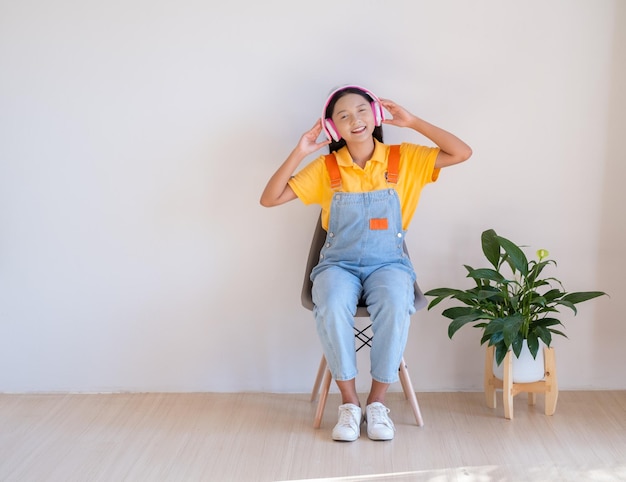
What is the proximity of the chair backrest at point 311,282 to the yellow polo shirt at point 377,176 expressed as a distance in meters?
0.09

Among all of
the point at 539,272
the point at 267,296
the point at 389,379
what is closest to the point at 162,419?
the point at 267,296

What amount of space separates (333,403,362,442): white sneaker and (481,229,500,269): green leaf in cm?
63

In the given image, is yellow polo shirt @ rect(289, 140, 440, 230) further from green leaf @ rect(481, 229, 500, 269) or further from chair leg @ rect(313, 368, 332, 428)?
chair leg @ rect(313, 368, 332, 428)

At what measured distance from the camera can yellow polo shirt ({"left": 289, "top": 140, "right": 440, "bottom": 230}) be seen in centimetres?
248

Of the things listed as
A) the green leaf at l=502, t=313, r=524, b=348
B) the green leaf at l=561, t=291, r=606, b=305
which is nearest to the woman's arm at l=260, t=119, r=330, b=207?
the green leaf at l=502, t=313, r=524, b=348

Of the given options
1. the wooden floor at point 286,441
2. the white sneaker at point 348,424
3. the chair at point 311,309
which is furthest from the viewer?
the chair at point 311,309

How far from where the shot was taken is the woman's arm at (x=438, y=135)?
2.40m

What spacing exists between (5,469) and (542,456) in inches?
61.1

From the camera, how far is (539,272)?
258 cm

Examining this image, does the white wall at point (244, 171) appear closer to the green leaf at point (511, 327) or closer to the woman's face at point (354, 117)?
the woman's face at point (354, 117)

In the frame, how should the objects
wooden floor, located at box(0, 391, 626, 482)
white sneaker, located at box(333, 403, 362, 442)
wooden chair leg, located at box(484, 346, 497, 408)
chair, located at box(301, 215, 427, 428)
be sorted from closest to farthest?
wooden floor, located at box(0, 391, 626, 482), white sneaker, located at box(333, 403, 362, 442), chair, located at box(301, 215, 427, 428), wooden chair leg, located at box(484, 346, 497, 408)

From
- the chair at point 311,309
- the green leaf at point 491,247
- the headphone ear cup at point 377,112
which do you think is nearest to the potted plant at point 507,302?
the green leaf at point 491,247

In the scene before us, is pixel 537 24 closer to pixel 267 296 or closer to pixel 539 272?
pixel 539 272

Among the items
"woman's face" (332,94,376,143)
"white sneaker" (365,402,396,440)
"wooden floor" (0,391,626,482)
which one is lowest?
"wooden floor" (0,391,626,482)
